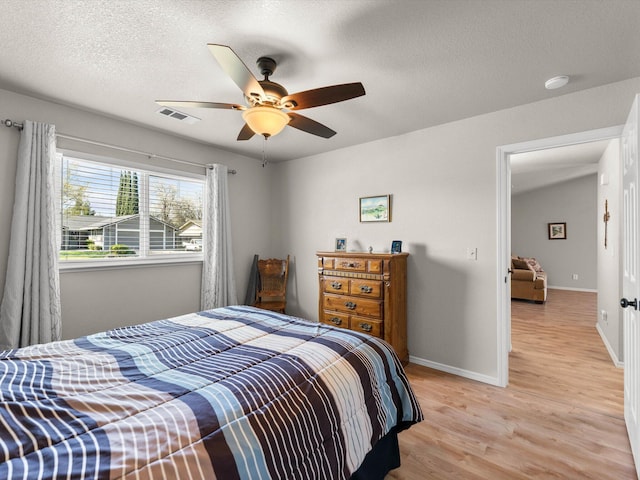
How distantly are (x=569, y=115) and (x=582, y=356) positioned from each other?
8.45 feet

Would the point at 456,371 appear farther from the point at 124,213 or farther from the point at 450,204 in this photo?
the point at 124,213

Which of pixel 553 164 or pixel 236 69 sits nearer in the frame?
pixel 236 69

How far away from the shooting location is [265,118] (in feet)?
6.14

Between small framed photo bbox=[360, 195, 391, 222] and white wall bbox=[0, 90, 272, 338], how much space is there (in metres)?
1.62

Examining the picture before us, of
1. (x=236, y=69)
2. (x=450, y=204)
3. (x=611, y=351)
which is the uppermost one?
(x=236, y=69)

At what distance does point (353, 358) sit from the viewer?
155 centimetres

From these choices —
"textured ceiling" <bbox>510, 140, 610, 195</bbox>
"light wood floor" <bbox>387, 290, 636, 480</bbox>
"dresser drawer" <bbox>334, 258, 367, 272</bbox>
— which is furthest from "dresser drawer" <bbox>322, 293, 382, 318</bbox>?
"textured ceiling" <bbox>510, 140, 610, 195</bbox>

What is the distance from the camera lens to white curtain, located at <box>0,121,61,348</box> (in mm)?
2375

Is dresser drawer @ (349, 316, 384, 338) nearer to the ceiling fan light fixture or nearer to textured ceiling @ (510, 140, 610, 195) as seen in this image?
the ceiling fan light fixture

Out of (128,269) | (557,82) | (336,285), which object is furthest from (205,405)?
(557,82)

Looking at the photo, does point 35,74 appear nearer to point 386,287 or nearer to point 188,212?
point 188,212

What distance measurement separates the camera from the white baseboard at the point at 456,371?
2816 mm

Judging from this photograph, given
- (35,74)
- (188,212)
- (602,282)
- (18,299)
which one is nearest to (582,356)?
(602,282)

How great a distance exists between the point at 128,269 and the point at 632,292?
401 cm
